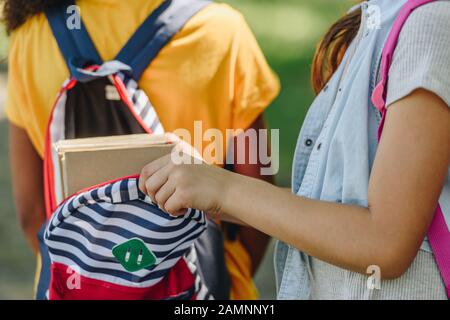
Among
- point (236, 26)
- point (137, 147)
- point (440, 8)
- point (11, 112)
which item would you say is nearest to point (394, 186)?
point (440, 8)

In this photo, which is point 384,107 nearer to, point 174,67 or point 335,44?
point 335,44

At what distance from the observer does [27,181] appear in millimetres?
1890

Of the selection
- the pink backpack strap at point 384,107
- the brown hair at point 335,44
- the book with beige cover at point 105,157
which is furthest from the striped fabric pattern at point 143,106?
the pink backpack strap at point 384,107

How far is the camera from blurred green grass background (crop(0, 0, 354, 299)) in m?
3.49

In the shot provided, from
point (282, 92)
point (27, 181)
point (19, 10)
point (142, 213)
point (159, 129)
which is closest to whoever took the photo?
point (142, 213)

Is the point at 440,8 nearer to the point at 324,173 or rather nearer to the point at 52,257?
the point at 324,173

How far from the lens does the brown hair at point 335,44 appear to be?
138cm

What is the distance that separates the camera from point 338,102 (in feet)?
3.95

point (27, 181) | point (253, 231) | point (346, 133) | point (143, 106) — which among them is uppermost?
point (346, 133)

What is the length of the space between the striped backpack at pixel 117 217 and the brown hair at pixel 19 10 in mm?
30

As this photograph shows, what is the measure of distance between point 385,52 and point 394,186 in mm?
199

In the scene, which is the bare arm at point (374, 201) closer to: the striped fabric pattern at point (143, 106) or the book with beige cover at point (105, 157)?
the book with beige cover at point (105, 157)

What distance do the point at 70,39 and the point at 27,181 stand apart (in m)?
0.42

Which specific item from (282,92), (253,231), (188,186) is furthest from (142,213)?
(282,92)
